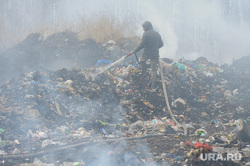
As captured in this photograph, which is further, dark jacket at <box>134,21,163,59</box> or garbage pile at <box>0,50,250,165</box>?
dark jacket at <box>134,21,163,59</box>

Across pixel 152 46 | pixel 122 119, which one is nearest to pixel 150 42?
pixel 152 46

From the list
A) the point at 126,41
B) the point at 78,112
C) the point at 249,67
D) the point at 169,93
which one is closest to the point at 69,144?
the point at 78,112

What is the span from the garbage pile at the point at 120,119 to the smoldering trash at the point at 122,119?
0.05ft

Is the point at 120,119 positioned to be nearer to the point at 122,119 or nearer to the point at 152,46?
the point at 122,119

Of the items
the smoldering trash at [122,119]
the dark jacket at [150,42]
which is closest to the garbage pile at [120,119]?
the smoldering trash at [122,119]

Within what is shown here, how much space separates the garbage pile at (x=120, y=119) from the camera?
3896 millimetres

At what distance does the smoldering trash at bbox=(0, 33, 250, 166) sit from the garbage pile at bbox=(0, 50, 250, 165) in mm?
16

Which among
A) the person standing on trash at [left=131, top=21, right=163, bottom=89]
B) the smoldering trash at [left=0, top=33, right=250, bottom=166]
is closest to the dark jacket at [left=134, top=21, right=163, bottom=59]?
the person standing on trash at [left=131, top=21, right=163, bottom=89]

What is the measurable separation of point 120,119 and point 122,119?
0.05 meters

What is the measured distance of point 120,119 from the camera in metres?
5.95

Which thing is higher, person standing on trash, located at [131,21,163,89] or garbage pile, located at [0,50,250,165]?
person standing on trash, located at [131,21,163,89]

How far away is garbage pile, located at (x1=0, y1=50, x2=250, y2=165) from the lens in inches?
153

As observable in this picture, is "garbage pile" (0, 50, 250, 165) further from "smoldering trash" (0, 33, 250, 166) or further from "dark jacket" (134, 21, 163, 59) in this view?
"dark jacket" (134, 21, 163, 59)

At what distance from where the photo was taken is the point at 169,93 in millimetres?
6906
